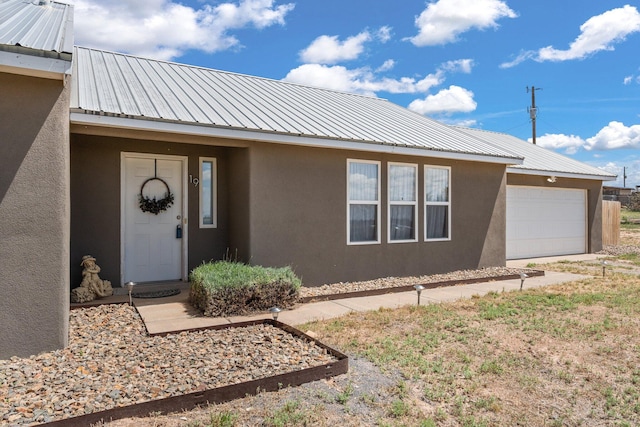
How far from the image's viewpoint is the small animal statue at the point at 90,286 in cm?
641

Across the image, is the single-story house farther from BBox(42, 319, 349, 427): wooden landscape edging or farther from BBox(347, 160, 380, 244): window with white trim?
BBox(42, 319, 349, 427): wooden landscape edging

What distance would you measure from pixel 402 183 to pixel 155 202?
493 centimetres

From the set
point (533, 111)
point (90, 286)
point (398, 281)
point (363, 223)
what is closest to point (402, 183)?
point (363, 223)

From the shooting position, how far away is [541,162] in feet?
47.2

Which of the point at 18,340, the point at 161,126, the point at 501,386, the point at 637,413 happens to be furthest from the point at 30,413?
the point at 637,413

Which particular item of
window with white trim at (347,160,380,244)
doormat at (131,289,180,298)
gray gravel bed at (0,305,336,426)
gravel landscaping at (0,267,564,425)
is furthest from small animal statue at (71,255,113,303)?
window with white trim at (347,160,380,244)

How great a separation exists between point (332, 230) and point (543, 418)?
5.14 metres

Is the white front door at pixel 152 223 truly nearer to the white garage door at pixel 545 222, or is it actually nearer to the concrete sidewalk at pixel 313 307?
the concrete sidewalk at pixel 313 307

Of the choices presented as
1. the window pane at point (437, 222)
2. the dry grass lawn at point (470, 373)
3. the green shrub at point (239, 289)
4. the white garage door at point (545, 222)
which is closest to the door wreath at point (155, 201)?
the green shrub at point (239, 289)

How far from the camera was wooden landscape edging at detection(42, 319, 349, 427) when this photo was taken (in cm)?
290

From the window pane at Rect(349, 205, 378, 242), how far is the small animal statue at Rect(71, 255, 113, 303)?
4442 mm

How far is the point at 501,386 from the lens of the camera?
369 cm

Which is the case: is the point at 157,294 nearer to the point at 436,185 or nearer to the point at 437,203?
the point at 437,203

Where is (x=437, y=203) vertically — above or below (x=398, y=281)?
above
